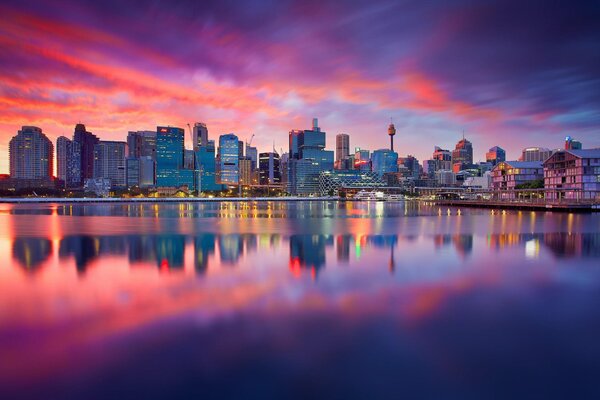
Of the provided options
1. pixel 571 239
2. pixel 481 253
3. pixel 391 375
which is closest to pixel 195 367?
pixel 391 375

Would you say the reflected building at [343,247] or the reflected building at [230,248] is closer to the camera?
the reflected building at [230,248]

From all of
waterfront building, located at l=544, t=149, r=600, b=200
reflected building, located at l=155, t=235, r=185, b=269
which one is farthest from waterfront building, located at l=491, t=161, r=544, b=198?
reflected building, located at l=155, t=235, r=185, b=269

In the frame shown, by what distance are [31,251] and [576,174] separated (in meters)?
81.6

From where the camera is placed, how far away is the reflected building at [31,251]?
672 inches

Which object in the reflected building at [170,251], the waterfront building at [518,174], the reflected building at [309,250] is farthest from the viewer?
the waterfront building at [518,174]

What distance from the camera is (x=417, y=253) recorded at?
65.1 feet

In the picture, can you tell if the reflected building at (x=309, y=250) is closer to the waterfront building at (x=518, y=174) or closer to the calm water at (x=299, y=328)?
the calm water at (x=299, y=328)

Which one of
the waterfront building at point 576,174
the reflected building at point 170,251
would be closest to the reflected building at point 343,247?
the reflected building at point 170,251

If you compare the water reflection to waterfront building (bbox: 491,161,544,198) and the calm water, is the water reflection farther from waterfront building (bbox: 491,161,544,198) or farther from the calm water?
waterfront building (bbox: 491,161,544,198)

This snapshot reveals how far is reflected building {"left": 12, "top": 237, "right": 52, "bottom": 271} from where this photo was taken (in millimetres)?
17081

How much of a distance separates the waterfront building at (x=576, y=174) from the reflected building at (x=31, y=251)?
7512cm

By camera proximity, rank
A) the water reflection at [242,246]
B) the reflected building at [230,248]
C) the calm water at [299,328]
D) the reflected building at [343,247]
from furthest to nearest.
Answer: the reflected building at [343,247]
the reflected building at [230,248]
the water reflection at [242,246]
the calm water at [299,328]

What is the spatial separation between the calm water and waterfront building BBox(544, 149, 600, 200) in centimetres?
6400

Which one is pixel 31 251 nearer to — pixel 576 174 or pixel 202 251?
pixel 202 251
